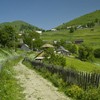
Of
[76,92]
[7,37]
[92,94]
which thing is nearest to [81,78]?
[76,92]

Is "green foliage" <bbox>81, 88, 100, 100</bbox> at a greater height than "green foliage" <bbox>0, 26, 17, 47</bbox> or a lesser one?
greater

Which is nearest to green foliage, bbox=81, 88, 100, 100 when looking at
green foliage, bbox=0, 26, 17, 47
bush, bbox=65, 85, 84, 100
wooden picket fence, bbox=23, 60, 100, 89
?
bush, bbox=65, 85, 84, 100

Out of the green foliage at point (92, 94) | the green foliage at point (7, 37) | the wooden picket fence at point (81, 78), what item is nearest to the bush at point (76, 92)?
the green foliage at point (92, 94)

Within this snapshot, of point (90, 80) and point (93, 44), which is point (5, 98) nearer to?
point (90, 80)

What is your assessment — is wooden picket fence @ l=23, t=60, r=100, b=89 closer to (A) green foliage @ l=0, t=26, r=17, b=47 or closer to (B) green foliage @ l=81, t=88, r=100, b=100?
(B) green foliage @ l=81, t=88, r=100, b=100

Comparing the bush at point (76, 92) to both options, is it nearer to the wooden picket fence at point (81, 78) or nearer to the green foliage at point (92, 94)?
the green foliage at point (92, 94)

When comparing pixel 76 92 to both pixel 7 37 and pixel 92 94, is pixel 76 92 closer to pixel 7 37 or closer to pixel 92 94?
pixel 92 94

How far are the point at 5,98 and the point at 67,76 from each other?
8782mm

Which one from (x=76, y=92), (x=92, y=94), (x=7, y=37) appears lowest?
(x=7, y=37)

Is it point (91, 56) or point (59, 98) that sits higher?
point (59, 98)

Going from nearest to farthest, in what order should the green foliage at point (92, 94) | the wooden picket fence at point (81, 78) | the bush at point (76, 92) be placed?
the green foliage at point (92, 94) → the bush at point (76, 92) → the wooden picket fence at point (81, 78)

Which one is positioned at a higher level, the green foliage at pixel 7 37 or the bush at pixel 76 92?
the bush at pixel 76 92

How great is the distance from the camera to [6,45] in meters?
109

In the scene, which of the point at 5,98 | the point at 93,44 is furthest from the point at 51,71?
the point at 93,44
